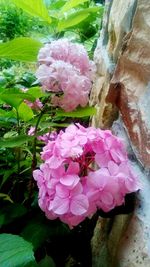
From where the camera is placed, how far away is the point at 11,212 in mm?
989

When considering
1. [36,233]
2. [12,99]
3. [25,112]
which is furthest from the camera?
[25,112]

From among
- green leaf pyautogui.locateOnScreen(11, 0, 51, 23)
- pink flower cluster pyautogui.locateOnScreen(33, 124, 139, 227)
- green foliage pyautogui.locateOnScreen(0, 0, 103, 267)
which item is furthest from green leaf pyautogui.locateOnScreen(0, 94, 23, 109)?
green leaf pyautogui.locateOnScreen(11, 0, 51, 23)

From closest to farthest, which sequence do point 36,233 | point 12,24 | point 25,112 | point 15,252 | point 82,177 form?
point 15,252 → point 82,177 → point 36,233 → point 25,112 → point 12,24

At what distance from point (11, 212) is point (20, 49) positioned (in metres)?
0.39

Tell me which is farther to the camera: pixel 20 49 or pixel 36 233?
pixel 20 49

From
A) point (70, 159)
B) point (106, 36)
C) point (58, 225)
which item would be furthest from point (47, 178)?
point (106, 36)

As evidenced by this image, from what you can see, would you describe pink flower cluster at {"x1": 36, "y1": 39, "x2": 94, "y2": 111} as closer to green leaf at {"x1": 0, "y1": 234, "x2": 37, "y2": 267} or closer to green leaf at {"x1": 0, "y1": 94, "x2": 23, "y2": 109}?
green leaf at {"x1": 0, "y1": 94, "x2": 23, "y2": 109}

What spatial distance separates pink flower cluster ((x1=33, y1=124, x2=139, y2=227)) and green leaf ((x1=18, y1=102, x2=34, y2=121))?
0.31 meters

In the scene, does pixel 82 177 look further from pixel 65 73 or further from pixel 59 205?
pixel 65 73

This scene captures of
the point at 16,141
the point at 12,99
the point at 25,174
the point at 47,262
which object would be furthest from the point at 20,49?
the point at 47,262

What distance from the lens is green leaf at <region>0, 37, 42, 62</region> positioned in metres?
1.00

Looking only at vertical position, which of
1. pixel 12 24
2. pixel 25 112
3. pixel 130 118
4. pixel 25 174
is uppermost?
pixel 130 118

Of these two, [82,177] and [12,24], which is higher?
[82,177]

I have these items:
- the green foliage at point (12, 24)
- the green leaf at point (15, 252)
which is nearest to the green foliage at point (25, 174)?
the green leaf at point (15, 252)
